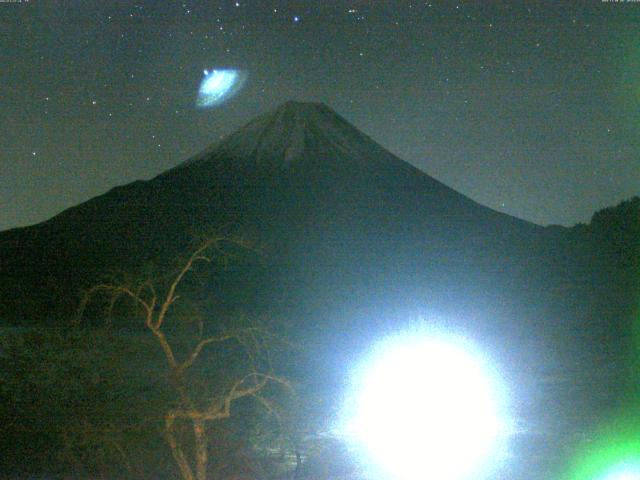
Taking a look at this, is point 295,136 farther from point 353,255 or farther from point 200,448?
point 200,448

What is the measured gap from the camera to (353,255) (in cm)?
6819

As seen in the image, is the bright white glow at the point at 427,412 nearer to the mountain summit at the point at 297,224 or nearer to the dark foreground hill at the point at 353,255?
A: the dark foreground hill at the point at 353,255

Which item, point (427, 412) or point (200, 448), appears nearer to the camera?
point (200, 448)

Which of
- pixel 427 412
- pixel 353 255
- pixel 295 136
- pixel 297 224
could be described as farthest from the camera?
pixel 295 136

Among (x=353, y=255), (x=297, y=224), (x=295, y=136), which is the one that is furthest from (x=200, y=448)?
(x=295, y=136)

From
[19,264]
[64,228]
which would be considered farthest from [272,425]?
[64,228]

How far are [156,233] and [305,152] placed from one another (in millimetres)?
27736

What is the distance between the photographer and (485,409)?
21.0m

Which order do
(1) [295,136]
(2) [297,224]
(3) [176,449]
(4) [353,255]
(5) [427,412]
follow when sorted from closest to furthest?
(3) [176,449]
(5) [427,412]
(4) [353,255]
(2) [297,224]
(1) [295,136]

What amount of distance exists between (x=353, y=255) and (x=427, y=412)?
47928mm

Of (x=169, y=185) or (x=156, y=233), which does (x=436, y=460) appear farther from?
(x=169, y=185)

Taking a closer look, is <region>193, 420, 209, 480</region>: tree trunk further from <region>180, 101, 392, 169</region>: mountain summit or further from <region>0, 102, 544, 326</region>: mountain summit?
<region>180, 101, 392, 169</region>: mountain summit

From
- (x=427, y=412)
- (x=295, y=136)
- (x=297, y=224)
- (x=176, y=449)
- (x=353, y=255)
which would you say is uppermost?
(x=295, y=136)

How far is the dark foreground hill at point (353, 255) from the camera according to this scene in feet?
105
